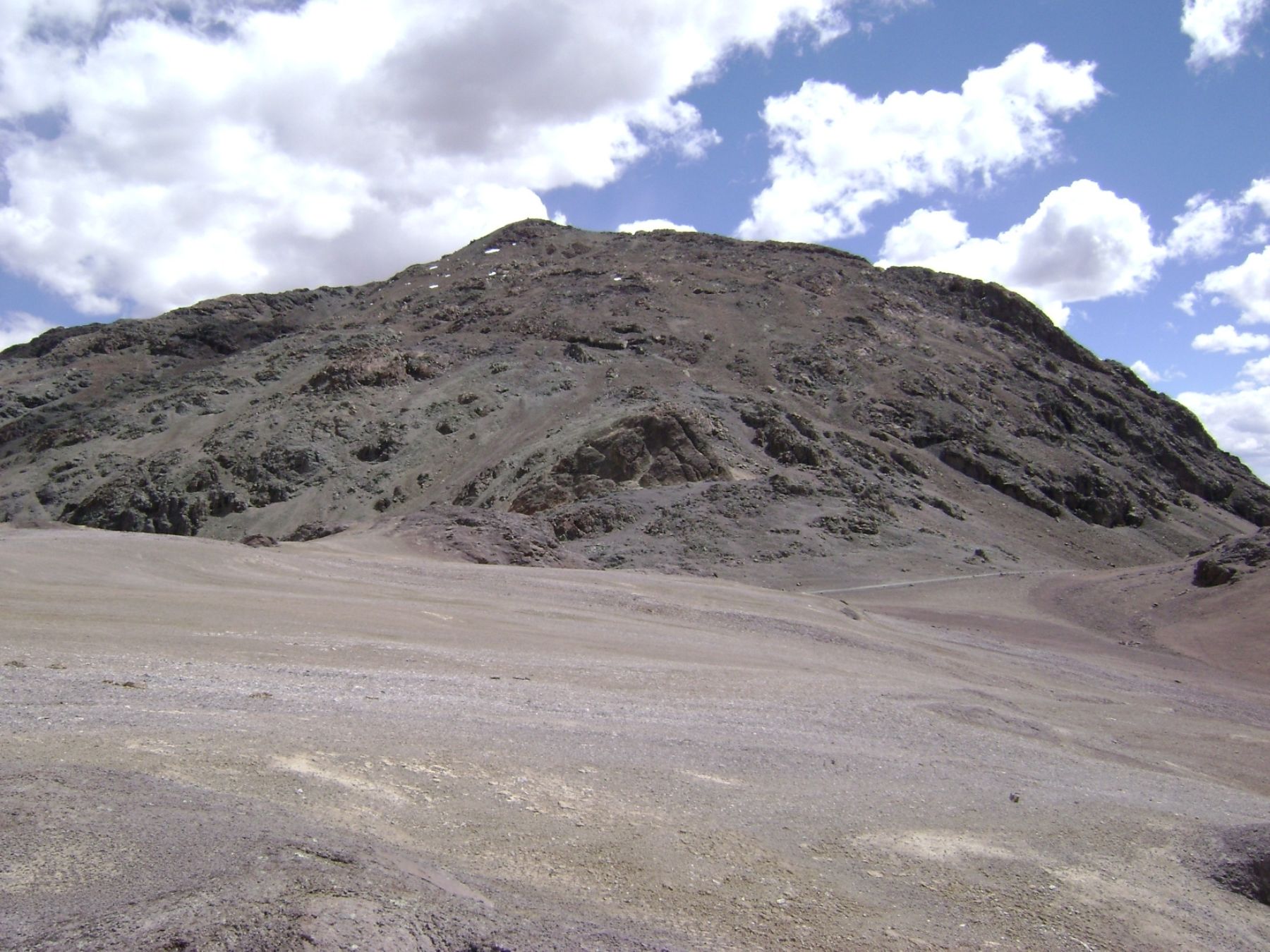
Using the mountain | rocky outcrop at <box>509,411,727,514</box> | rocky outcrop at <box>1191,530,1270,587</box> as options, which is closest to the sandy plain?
rocky outcrop at <box>1191,530,1270,587</box>

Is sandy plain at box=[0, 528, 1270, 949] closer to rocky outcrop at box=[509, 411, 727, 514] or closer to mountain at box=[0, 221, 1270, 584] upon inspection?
mountain at box=[0, 221, 1270, 584]

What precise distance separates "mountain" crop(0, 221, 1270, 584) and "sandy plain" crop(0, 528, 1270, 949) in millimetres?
14765

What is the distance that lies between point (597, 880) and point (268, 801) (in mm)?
2156

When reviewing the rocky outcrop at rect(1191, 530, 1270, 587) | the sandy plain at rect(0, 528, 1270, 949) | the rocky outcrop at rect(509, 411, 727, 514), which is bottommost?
the sandy plain at rect(0, 528, 1270, 949)

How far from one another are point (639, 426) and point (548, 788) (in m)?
38.2

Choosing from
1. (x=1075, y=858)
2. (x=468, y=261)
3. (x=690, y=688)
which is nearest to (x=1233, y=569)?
(x=690, y=688)

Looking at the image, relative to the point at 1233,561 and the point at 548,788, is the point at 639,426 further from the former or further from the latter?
the point at 548,788

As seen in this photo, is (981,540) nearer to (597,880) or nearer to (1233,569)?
(1233,569)

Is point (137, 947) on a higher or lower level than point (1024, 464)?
lower

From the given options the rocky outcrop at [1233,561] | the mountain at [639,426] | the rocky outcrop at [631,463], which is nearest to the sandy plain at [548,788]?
the rocky outcrop at [1233,561]

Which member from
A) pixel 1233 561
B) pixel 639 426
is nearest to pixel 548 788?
pixel 1233 561

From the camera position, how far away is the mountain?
41.1m

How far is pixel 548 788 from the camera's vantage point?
293 inches

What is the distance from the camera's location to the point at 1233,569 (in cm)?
2984
